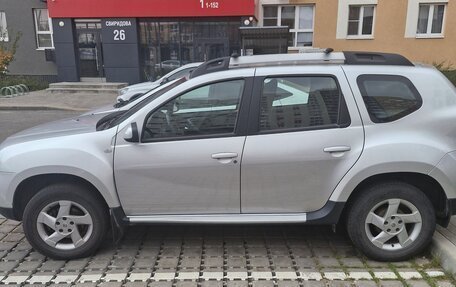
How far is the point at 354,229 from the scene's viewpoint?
350 cm

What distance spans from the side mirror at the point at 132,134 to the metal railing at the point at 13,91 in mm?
14791

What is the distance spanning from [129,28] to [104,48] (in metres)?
1.48

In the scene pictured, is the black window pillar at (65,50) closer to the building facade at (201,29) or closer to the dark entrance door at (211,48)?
the building facade at (201,29)

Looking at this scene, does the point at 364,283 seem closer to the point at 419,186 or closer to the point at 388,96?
the point at 419,186

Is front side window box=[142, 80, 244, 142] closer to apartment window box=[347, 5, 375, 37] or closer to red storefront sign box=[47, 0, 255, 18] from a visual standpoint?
red storefront sign box=[47, 0, 255, 18]

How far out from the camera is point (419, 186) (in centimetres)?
351

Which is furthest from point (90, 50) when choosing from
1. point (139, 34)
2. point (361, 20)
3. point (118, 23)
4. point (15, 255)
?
point (15, 255)

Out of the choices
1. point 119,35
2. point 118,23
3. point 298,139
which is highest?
point 118,23

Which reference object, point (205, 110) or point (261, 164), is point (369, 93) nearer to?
point (261, 164)

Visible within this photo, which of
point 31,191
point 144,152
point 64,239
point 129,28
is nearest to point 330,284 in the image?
point 144,152

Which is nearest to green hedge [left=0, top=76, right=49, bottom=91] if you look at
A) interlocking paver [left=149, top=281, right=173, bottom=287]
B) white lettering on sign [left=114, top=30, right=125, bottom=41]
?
white lettering on sign [left=114, top=30, right=125, bottom=41]

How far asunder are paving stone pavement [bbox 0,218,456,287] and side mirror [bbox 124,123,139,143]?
1114mm

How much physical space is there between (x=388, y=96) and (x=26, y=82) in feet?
61.0

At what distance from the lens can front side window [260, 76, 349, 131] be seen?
3.44m
